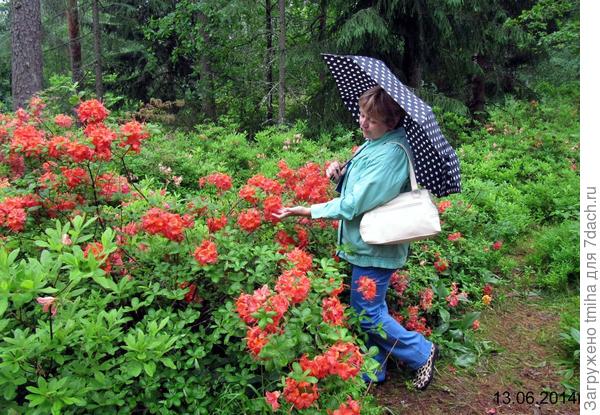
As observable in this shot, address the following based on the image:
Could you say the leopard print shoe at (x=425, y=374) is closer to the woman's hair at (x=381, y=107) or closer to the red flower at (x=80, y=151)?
the woman's hair at (x=381, y=107)

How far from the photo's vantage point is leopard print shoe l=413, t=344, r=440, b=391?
10.0ft

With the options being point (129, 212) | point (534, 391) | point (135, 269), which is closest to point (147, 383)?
point (135, 269)

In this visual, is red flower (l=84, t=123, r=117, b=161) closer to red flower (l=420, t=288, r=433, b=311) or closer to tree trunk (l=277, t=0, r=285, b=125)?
red flower (l=420, t=288, r=433, b=311)

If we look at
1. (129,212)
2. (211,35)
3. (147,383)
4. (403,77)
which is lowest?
(147,383)

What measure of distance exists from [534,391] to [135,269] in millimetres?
2626

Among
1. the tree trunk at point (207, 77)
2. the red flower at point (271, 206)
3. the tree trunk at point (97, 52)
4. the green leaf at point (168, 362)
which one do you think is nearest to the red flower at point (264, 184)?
the red flower at point (271, 206)

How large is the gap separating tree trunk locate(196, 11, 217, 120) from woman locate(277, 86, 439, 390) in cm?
956

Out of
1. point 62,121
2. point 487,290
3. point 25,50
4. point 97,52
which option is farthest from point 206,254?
point 97,52

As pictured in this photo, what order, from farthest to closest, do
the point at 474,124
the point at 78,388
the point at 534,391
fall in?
the point at 474,124 → the point at 534,391 → the point at 78,388

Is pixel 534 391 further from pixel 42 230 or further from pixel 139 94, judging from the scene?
pixel 139 94

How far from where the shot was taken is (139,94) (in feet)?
42.7

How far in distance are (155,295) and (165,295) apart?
7 cm

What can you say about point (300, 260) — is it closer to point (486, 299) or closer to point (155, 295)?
point (155, 295)

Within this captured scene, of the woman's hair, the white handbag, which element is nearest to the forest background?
→ the white handbag
